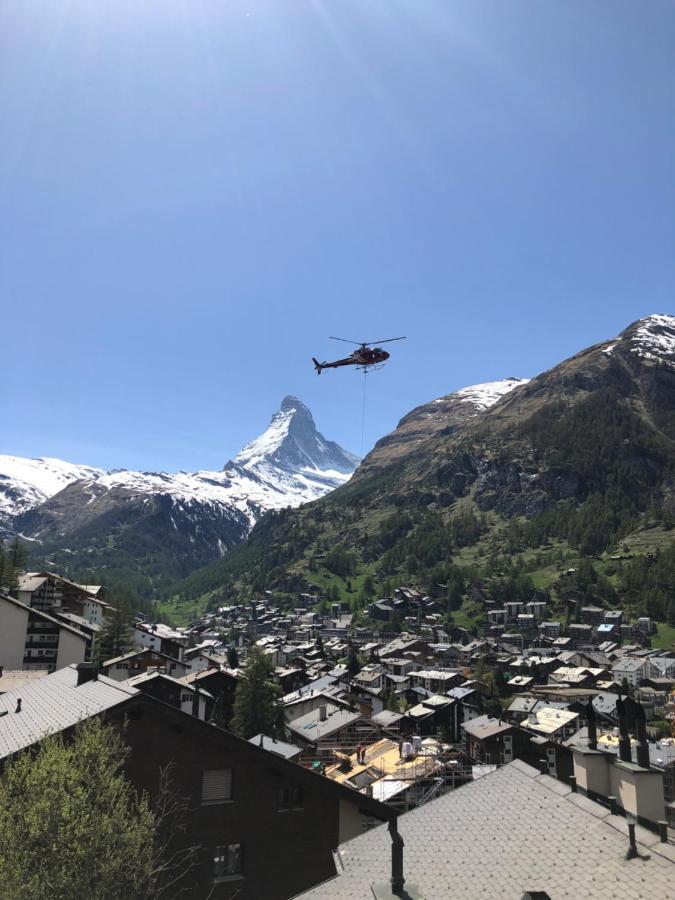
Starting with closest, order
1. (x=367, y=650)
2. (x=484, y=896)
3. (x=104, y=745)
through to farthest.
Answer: (x=484, y=896), (x=104, y=745), (x=367, y=650)

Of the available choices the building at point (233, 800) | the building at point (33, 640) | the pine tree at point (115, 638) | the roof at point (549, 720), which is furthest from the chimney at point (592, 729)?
the pine tree at point (115, 638)

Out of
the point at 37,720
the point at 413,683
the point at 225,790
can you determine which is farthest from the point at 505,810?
the point at 413,683

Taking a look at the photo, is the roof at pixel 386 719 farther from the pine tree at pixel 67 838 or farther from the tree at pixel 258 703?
the pine tree at pixel 67 838

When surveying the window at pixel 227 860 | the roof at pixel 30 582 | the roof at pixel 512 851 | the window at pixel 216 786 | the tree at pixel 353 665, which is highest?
the roof at pixel 512 851

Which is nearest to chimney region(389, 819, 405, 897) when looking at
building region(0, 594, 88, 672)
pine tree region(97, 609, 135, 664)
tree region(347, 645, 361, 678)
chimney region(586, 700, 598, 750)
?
chimney region(586, 700, 598, 750)

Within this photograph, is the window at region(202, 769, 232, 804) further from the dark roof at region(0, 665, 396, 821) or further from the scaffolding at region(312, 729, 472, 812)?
the scaffolding at region(312, 729, 472, 812)

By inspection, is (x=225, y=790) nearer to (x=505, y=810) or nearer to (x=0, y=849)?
(x=0, y=849)
